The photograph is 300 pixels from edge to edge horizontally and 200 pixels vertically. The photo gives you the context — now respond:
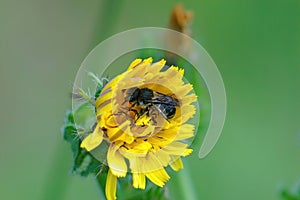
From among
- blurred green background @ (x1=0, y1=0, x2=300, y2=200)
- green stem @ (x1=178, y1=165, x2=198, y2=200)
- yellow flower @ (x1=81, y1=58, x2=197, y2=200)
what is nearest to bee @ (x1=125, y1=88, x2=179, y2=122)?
yellow flower @ (x1=81, y1=58, x2=197, y2=200)

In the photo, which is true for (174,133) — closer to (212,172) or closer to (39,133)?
(212,172)

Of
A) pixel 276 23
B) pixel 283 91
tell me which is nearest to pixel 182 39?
pixel 283 91

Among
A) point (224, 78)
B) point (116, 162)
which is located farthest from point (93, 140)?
point (224, 78)

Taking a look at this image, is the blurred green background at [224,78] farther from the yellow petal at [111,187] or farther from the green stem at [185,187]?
the yellow petal at [111,187]

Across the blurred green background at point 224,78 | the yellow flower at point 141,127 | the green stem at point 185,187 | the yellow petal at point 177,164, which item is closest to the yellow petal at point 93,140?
the yellow flower at point 141,127

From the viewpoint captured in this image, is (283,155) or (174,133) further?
(283,155)

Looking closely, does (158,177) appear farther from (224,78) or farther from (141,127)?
(224,78)

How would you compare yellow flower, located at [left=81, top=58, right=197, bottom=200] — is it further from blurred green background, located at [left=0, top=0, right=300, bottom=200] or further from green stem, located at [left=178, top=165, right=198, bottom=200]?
blurred green background, located at [left=0, top=0, right=300, bottom=200]
